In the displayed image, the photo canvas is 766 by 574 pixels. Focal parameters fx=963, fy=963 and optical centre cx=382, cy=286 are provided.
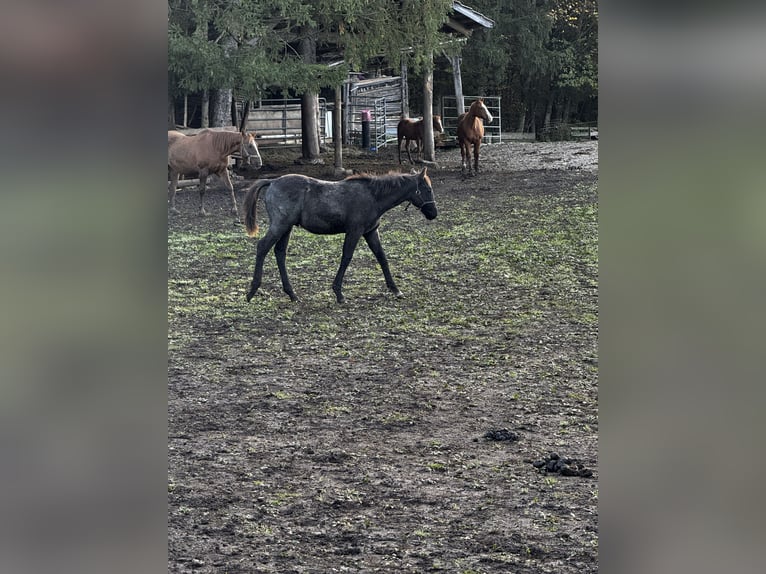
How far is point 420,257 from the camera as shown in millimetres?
6809

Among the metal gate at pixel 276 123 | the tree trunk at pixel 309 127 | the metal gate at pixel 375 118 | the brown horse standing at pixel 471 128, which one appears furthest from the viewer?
the metal gate at pixel 375 118

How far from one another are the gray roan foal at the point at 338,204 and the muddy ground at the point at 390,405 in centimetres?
37

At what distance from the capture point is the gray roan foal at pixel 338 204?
17.3ft

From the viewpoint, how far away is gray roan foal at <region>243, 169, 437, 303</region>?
528 centimetres

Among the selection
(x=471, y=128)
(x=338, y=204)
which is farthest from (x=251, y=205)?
(x=471, y=128)

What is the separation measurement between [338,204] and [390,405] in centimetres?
185

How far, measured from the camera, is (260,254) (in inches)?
201

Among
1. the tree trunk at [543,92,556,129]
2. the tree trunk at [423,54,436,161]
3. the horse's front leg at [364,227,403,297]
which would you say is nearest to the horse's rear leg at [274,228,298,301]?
the horse's front leg at [364,227,403,297]

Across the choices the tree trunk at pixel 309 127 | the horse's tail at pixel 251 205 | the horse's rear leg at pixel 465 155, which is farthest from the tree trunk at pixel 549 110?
the horse's tail at pixel 251 205

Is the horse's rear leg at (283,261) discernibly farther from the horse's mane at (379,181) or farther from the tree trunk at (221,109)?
the tree trunk at (221,109)

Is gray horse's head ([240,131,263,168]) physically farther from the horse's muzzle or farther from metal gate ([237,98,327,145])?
metal gate ([237,98,327,145])

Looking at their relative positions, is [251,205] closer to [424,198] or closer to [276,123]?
[424,198]

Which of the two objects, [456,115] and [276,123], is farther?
[456,115]
